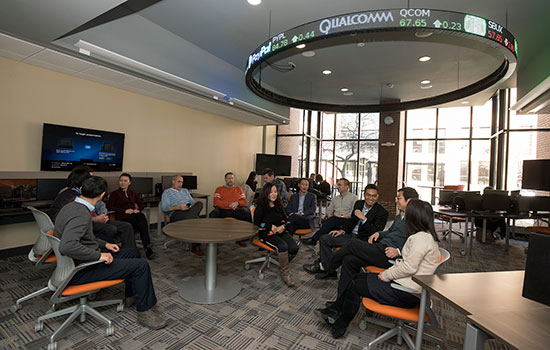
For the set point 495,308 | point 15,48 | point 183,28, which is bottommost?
point 495,308

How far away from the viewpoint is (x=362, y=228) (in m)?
3.63

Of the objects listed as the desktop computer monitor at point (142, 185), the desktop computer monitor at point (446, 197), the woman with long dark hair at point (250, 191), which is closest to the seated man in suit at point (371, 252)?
the woman with long dark hair at point (250, 191)

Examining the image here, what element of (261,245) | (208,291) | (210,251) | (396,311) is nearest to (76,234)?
(210,251)

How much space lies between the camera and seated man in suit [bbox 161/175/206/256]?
4.57 metres

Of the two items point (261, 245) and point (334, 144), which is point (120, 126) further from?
point (334, 144)

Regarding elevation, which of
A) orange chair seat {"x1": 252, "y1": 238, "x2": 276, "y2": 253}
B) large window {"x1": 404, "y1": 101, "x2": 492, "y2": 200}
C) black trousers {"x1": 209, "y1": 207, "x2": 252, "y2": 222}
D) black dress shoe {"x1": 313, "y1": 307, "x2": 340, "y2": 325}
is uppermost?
large window {"x1": 404, "y1": 101, "x2": 492, "y2": 200}

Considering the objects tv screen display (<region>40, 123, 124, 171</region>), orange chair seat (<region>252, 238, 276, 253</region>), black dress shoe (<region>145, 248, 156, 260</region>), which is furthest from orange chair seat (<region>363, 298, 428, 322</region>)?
tv screen display (<region>40, 123, 124, 171</region>)

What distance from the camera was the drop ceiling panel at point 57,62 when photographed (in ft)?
11.9

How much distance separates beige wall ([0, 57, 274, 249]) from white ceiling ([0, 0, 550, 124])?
338 mm

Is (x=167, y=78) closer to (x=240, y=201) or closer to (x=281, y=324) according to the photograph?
(x=240, y=201)

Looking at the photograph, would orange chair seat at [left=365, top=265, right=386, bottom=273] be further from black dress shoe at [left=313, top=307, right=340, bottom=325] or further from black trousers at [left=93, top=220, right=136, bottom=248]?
black trousers at [left=93, top=220, right=136, bottom=248]

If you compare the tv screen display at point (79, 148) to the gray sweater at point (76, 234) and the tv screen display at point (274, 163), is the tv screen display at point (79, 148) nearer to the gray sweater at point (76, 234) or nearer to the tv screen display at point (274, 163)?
the gray sweater at point (76, 234)

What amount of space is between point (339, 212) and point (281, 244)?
1.43 metres

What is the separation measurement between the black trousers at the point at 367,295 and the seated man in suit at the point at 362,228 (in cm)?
113
